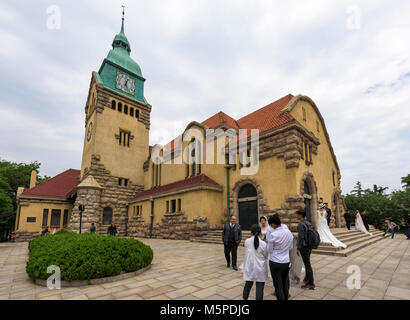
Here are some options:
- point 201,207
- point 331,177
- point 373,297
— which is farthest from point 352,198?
point 373,297

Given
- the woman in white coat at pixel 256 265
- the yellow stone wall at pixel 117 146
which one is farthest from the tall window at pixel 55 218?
the woman in white coat at pixel 256 265

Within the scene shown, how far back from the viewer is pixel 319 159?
17.3 meters

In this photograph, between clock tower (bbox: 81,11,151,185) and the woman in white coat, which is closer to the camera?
the woman in white coat

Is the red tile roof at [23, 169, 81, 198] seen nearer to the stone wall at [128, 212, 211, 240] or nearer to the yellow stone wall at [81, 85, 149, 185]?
the yellow stone wall at [81, 85, 149, 185]

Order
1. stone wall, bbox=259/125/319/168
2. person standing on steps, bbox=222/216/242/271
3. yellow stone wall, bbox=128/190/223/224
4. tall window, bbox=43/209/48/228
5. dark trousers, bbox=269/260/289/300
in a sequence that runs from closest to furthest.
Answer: dark trousers, bbox=269/260/289/300 → person standing on steps, bbox=222/216/242/271 → stone wall, bbox=259/125/319/168 → yellow stone wall, bbox=128/190/223/224 → tall window, bbox=43/209/48/228

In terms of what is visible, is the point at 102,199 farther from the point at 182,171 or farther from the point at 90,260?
the point at 90,260

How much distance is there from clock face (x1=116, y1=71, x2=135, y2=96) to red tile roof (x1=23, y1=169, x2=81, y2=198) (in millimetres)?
12523

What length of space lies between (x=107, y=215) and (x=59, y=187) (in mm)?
7054

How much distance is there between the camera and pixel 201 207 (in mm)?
16094

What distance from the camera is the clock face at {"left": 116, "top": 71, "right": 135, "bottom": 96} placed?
26.5 meters

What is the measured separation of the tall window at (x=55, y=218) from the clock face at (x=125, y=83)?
50.1ft

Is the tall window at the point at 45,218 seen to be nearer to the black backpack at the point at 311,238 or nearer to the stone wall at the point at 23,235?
the stone wall at the point at 23,235

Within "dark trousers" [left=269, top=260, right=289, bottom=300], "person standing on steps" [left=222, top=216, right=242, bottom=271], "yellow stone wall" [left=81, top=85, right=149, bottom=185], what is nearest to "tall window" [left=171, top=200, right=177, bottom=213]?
"yellow stone wall" [left=81, top=85, right=149, bottom=185]
